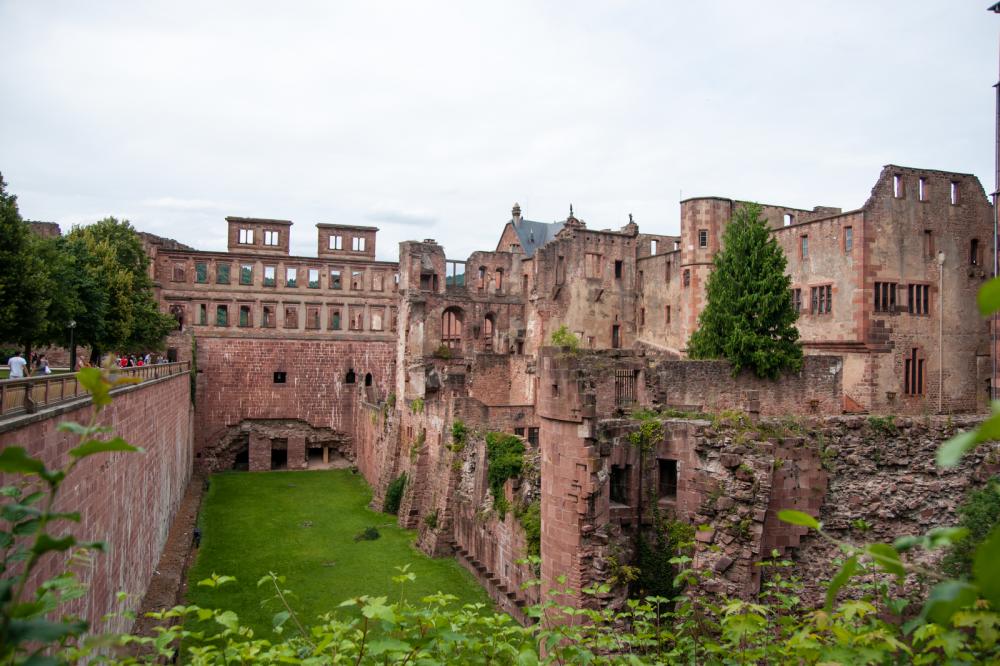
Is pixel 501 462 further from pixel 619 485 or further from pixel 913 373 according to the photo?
pixel 913 373

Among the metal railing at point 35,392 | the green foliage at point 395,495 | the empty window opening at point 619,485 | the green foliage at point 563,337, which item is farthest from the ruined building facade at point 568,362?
the metal railing at point 35,392

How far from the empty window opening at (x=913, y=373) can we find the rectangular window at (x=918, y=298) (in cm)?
145

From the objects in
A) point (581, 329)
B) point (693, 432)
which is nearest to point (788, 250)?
point (581, 329)

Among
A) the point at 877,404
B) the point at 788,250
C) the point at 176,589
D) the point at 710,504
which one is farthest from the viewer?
the point at 788,250

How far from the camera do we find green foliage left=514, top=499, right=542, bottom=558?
16.7 meters

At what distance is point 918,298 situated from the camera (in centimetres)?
2681

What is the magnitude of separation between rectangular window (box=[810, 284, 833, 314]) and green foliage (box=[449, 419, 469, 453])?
45.7 feet

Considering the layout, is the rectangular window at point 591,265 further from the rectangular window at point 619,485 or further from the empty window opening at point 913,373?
the rectangular window at point 619,485

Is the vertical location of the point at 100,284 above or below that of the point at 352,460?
above

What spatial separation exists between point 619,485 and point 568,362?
10.1 ft

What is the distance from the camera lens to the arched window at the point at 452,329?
4188cm

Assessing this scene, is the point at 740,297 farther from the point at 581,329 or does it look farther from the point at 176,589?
the point at 176,589

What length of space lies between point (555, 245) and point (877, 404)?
1833 cm

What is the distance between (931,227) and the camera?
26.8 m
